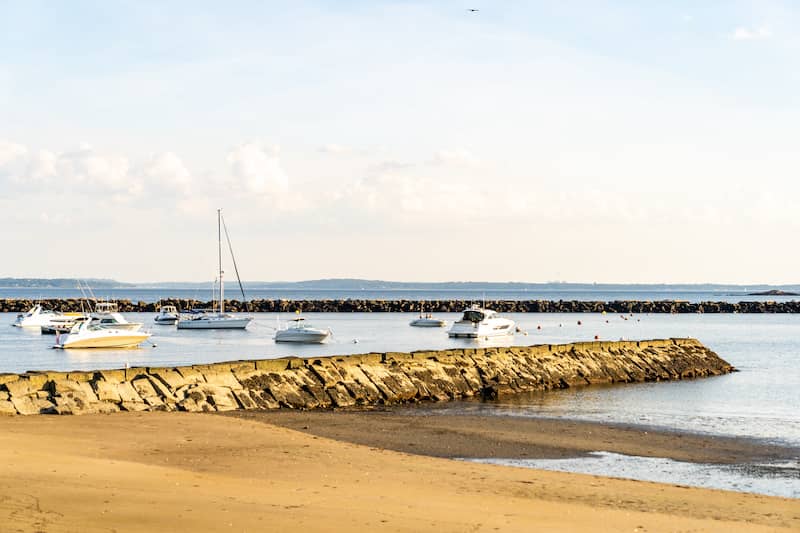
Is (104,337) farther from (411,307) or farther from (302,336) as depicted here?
(411,307)

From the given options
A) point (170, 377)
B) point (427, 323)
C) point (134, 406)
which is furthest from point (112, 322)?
point (134, 406)

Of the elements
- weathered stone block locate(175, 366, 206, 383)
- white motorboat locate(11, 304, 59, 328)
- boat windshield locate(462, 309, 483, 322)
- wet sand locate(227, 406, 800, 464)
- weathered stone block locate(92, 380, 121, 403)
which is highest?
boat windshield locate(462, 309, 483, 322)

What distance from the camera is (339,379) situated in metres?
27.5

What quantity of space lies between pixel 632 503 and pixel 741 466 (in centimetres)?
593

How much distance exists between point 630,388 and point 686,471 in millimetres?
17085

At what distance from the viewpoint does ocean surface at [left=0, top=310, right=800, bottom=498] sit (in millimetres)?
18188

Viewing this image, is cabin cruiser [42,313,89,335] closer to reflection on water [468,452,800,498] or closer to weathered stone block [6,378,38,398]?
weathered stone block [6,378,38,398]

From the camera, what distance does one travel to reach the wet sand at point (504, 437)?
1945 centimetres

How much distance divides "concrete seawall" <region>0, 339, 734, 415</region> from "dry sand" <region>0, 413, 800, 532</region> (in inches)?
149

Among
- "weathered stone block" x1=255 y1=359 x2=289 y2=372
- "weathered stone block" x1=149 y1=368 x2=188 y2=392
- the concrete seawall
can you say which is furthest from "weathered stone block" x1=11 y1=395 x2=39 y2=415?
"weathered stone block" x1=255 y1=359 x2=289 y2=372

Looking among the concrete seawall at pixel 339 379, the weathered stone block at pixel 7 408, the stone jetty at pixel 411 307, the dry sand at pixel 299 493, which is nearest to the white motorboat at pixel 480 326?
the concrete seawall at pixel 339 379

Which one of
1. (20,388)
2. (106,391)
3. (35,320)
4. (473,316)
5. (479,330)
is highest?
(473,316)

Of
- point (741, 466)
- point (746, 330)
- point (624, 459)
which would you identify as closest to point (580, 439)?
point (624, 459)

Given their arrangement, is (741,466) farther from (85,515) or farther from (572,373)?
(572,373)
